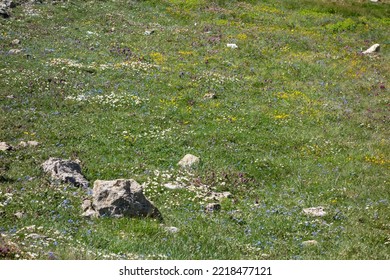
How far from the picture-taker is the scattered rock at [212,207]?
47.4 ft

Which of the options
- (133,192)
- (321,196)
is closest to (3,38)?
(133,192)

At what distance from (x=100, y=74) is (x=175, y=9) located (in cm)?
2329

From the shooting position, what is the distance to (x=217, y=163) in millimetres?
18219

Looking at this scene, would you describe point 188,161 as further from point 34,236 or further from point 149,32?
point 149,32

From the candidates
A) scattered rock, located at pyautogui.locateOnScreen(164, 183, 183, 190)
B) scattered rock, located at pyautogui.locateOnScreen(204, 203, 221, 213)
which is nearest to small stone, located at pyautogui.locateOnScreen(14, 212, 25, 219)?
scattered rock, located at pyautogui.locateOnScreen(164, 183, 183, 190)

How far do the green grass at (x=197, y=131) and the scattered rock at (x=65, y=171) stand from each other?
431 millimetres

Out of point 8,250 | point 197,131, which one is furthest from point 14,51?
point 8,250

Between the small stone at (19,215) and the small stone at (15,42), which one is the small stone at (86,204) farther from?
the small stone at (15,42)

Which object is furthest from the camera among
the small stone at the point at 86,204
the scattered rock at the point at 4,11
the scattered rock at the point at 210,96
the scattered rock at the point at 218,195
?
the scattered rock at the point at 4,11

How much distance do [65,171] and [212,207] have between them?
5.23 m

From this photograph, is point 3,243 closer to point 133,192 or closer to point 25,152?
point 133,192

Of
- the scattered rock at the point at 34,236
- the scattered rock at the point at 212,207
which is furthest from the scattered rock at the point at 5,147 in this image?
the scattered rock at the point at 212,207

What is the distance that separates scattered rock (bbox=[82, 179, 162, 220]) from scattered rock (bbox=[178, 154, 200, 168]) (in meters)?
4.30

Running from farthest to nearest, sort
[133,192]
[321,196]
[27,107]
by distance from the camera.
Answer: [27,107]
[321,196]
[133,192]
